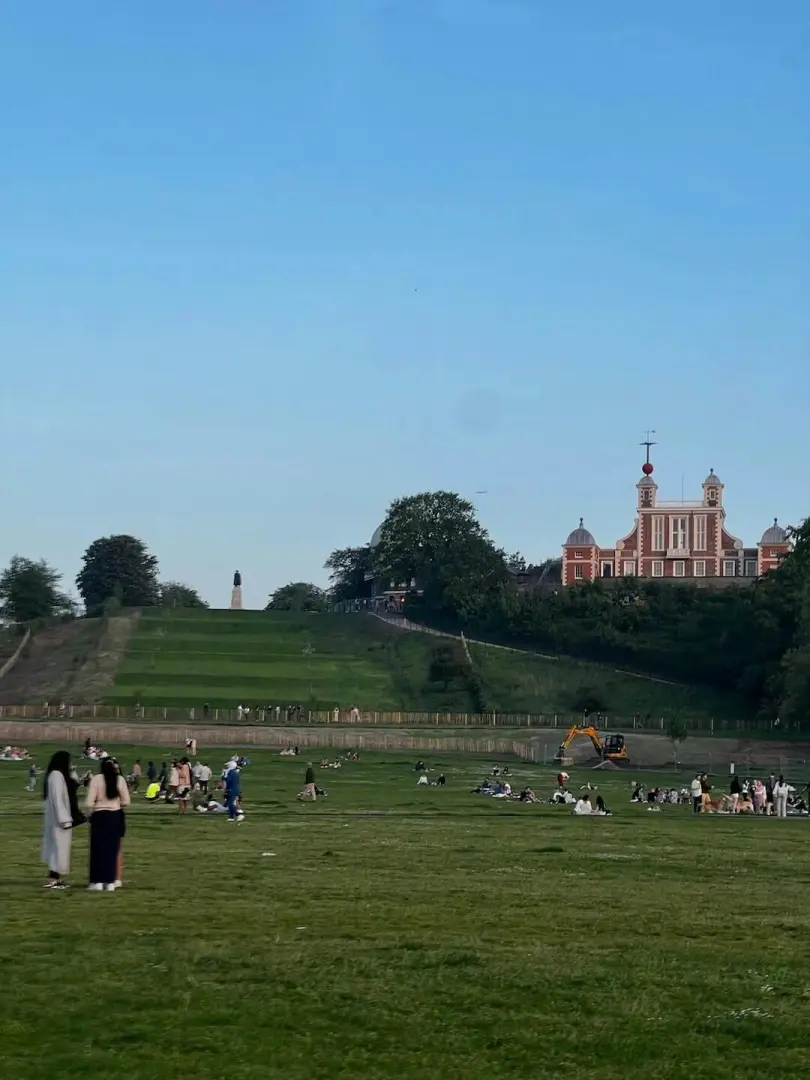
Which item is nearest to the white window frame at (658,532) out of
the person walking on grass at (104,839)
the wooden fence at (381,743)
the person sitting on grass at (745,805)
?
the wooden fence at (381,743)

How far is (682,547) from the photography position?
146375 millimetres

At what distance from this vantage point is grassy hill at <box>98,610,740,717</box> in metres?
95.8

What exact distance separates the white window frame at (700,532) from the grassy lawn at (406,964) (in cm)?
12516

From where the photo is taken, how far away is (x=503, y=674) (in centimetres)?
10744

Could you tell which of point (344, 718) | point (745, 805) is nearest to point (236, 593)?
point (344, 718)

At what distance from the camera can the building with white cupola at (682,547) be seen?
14612 cm

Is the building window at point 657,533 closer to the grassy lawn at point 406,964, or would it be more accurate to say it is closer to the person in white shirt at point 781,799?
the person in white shirt at point 781,799

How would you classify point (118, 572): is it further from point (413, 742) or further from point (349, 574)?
point (413, 742)

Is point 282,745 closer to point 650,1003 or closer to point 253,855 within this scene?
point 253,855

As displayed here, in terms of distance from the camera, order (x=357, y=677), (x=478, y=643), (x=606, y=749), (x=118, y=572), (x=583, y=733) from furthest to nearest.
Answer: (x=118, y=572) → (x=478, y=643) → (x=357, y=677) → (x=583, y=733) → (x=606, y=749)

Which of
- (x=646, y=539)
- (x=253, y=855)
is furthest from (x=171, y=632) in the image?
(x=253, y=855)

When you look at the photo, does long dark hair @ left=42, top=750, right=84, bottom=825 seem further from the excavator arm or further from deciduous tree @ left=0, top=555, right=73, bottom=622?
deciduous tree @ left=0, top=555, right=73, bottom=622

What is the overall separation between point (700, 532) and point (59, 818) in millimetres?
133129

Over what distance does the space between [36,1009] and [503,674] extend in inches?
3857
